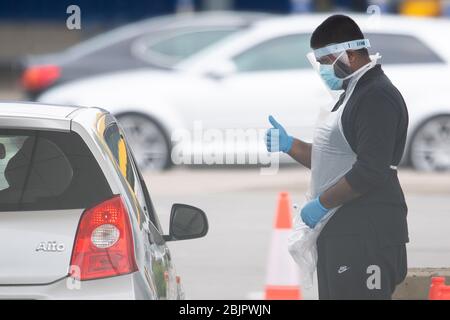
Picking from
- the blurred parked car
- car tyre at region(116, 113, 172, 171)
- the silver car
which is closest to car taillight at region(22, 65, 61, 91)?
the blurred parked car

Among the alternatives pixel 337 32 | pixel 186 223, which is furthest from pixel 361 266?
pixel 337 32

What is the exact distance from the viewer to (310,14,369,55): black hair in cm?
530

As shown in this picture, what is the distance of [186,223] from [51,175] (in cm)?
101

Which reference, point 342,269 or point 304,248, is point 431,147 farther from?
point 342,269

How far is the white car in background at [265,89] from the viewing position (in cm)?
1465

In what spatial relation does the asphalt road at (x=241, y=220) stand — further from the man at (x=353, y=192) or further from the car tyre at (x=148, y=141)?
the man at (x=353, y=192)

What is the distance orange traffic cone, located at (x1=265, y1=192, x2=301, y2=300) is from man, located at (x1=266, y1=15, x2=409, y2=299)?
288 cm

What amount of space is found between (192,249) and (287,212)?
217 centimetres

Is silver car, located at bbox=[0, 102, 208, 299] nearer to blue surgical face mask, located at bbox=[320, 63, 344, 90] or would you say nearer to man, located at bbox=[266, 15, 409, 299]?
man, located at bbox=[266, 15, 409, 299]

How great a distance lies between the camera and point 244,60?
15.0 m

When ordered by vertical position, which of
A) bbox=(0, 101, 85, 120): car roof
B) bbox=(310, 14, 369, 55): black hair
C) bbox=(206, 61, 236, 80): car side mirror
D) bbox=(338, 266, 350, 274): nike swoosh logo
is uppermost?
bbox=(206, 61, 236, 80): car side mirror

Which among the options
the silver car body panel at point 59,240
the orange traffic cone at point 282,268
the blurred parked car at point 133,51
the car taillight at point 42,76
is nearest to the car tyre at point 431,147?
the blurred parked car at point 133,51

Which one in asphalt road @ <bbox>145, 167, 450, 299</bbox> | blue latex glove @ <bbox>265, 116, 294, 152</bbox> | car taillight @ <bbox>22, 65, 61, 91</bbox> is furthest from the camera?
car taillight @ <bbox>22, 65, 61, 91</bbox>

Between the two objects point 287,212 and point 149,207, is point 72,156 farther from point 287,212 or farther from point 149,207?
point 287,212
